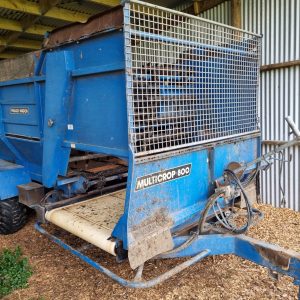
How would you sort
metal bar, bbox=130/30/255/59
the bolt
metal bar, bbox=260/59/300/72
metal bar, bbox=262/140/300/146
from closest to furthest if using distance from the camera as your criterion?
metal bar, bbox=130/30/255/59, the bolt, metal bar, bbox=260/59/300/72, metal bar, bbox=262/140/300/146

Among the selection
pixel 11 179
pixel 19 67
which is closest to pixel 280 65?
pixel 19 67

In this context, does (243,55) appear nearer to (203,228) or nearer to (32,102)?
(203,228)

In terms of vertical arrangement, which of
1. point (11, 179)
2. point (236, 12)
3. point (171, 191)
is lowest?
point (11, 179)

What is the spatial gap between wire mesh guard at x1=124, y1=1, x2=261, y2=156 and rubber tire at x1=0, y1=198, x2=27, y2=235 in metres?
2.47

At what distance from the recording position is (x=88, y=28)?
9.01 feet

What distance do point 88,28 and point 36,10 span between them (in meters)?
3.98

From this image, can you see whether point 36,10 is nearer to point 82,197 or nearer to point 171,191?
point 82,197

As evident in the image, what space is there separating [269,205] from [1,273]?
434cm

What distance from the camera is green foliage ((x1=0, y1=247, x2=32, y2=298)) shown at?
3191 mm

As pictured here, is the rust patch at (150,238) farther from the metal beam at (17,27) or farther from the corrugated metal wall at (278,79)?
the metal beam at (17,27)

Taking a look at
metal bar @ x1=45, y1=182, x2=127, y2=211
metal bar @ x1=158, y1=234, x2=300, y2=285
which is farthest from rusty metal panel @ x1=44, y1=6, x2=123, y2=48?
metal bar @ x1=158, y1=234, x2=300, y2=285

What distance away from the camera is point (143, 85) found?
240 centimetres

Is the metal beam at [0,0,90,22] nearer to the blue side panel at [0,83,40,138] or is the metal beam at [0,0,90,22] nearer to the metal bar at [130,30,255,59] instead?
the blue side panel at [0,83,40,138]

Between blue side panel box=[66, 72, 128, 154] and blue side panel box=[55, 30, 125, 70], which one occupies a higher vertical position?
blue side panel box=[55, 30, 125, 70]
